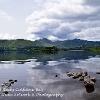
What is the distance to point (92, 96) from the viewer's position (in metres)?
46.0

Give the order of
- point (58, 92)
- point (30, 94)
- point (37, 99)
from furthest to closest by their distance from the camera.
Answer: point (58, 92) < point (30, 94) < point (37, 99)

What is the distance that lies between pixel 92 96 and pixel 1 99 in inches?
682

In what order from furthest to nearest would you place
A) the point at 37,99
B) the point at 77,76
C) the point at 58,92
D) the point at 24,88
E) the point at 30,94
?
the point at 77,76 < the point at 24,88 < the point at 58,92 < the point at 30,94 < the point at 37,99

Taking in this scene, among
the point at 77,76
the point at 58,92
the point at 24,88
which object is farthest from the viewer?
the point at 77,76

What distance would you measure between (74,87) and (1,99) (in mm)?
19102

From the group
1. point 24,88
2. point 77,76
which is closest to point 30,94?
point 24,88

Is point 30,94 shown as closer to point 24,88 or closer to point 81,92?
point 24,88

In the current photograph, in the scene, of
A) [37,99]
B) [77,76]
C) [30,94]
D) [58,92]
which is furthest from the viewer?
[77,76]

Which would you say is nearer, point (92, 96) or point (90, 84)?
point (92, 96)

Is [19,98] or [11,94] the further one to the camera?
[11,94]

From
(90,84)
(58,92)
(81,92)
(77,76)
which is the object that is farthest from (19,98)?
(77,76)

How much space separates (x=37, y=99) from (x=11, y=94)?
6.55 m

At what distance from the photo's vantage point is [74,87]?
183 ft

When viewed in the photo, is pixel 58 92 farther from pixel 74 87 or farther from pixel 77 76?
pixel 77 76
